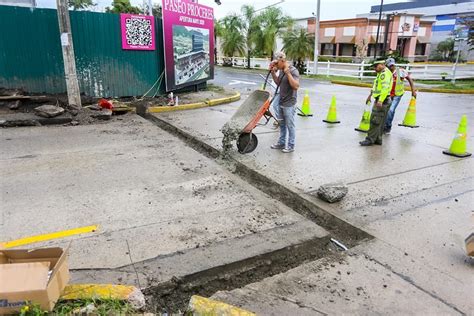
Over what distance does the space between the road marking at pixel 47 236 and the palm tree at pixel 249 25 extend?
116 feet

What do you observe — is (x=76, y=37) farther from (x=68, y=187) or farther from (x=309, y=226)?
(x=309, y=226)

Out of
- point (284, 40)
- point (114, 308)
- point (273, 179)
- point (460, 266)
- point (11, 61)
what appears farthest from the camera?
point (284, 40)

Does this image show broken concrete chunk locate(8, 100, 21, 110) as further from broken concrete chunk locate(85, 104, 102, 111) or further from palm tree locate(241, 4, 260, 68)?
palm tree locate(241, 4, 260, 68)

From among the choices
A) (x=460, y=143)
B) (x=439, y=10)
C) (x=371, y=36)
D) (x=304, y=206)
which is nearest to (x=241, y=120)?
(x=304, y=206)

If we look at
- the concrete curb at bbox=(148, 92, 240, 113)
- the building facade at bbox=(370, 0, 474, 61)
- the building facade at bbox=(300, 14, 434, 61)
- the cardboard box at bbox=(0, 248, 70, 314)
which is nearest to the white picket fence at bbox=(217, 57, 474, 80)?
the concrete curb at bbox=(148, 92, 240, 113)

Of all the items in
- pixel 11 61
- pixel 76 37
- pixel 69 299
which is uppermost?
pixel 76 37

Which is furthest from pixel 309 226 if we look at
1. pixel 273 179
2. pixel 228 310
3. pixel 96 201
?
pixel 96 201

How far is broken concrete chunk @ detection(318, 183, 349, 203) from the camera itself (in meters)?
4.88

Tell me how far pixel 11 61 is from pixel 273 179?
8.63 meters

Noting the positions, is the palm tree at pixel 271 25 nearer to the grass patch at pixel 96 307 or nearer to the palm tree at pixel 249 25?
the palm tree at pixel 249 25

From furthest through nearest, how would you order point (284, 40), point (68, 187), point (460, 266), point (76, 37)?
point (284, 40), point (76, 37), point (68, 187), point (460, 266)

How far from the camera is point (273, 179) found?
5.70m

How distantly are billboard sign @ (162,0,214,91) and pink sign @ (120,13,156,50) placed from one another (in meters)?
0.46

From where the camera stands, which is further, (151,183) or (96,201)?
(151,183)
